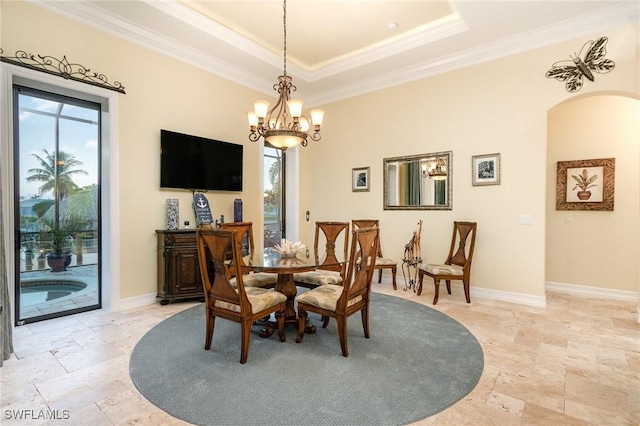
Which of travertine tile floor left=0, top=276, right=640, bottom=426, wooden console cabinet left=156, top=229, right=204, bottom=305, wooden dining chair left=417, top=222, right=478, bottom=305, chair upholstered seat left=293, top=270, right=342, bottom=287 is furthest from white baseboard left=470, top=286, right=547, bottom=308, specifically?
wooden console cabinet left=156, top=229, right=204, bottom=305

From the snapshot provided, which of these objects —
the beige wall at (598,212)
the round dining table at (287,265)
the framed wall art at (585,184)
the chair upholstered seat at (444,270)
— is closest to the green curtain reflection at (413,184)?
the chair upholstered seat at (444,270)

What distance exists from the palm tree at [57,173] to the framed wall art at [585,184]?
21.8 ft

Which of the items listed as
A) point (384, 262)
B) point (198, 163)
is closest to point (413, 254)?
point (384, 262)

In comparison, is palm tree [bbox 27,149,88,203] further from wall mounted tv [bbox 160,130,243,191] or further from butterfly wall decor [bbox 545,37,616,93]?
butterfly wall decor [bbox 545,37,616,93]

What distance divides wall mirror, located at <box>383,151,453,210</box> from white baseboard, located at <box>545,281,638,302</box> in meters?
2.09

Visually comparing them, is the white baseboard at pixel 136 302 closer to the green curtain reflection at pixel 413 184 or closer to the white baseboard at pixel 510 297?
the green curtain reflection at pixel 413 184

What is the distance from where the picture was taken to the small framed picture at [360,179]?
18.0ft

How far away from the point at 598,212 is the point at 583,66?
2090mm

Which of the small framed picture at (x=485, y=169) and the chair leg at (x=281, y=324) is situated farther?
the small framed picture at (x=485, y=169)

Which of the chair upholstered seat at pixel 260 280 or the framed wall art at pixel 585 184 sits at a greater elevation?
the framed wall art at pixel 585 184

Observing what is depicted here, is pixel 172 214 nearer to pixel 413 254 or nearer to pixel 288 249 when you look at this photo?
pixel 288 249

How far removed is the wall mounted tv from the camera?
4.12 meters

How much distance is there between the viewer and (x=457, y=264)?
14.4 ft

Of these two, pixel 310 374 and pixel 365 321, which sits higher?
pixel 365 321
